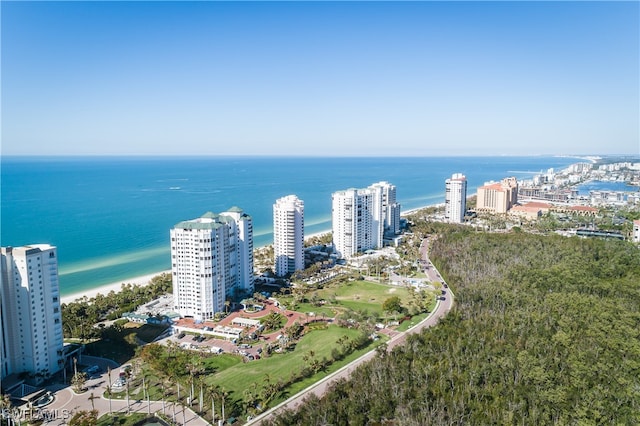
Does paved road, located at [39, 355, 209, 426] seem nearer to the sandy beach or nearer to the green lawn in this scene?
the green lawn

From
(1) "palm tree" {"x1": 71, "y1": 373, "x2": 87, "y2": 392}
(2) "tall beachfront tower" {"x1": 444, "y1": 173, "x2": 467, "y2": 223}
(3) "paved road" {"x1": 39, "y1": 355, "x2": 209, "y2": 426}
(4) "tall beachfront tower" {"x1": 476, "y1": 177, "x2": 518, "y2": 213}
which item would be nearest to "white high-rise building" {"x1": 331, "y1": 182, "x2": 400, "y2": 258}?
(2) "tall beachfront tower" {"x1": 444, "y1": 173, "x2": 467, "y2": 223}

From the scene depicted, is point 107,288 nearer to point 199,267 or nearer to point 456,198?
point 199,267

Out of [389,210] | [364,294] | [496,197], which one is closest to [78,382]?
[364,294]

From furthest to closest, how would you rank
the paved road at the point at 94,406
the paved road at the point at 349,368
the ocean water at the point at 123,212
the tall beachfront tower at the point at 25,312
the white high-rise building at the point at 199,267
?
the ocean water at the point at 123,212 → the white high-rise building at the point at 199,267 → the tall beachfront tower at the point at 25,312 → the paved road at the point at 349,368 → the paved road at the point at 94,406

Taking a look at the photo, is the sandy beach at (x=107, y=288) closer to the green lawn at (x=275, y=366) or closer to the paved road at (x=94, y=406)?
the paved road at (x=94, y=406)

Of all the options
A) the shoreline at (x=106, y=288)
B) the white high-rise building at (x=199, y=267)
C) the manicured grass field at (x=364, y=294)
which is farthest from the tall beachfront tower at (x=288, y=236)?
the shoreline at (x=106, y=288)

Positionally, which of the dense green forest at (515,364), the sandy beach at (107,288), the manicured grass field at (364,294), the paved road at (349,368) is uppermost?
the dense green forest at (515,364)

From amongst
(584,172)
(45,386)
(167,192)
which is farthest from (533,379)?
(584,172)
